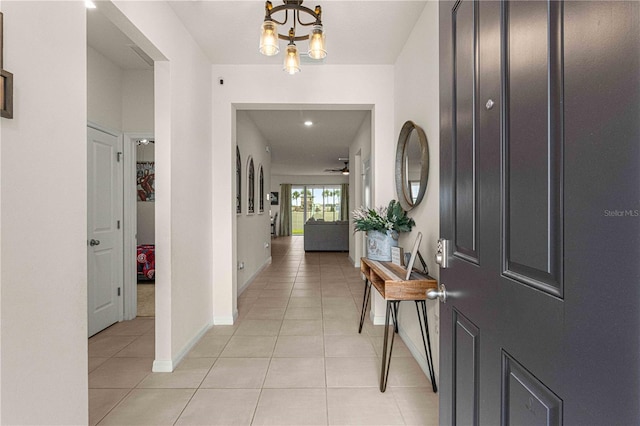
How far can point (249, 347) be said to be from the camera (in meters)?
2.82

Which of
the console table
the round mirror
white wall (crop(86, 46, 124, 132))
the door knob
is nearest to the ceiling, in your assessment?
white wall (crop(86, 46, 124, 132))

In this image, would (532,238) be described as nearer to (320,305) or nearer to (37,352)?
(37,352)

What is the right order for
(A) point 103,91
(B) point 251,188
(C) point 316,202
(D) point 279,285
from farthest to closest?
(C) point 316,202 → (B) point 251,188 → (D) point 279,285 → (A) point 103,91

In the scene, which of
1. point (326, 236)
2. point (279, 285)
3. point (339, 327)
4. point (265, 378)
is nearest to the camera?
point (265, 378)

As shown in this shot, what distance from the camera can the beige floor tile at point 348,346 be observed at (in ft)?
8.80

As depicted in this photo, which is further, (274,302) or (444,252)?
(274,302)

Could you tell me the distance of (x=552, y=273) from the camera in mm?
644

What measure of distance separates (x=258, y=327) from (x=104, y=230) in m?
1.83

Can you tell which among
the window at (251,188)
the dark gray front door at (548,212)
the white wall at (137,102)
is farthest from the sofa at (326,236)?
the dark gray front door at (548,212)

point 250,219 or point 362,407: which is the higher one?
point 250,219

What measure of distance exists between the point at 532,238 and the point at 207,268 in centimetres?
299

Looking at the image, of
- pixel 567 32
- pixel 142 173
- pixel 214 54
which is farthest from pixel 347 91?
pixel 142 173

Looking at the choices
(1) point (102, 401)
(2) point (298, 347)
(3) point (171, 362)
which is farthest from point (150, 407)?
(2) point (298, 347)

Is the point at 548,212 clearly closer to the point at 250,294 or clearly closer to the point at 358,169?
the point at 250,294
